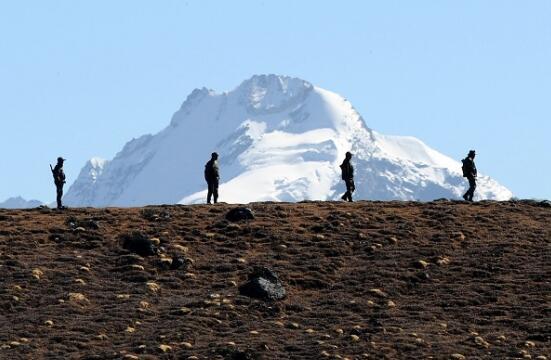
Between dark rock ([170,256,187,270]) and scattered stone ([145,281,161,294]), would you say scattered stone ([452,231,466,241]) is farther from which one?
scattered stone ([145,281,161,294])

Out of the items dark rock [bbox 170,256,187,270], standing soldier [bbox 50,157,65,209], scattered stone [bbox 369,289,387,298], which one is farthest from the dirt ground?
standing soldier [bbox 50,157,65,209]

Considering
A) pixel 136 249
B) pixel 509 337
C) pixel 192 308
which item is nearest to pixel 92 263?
pixel 136 249

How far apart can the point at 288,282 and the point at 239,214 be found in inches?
301

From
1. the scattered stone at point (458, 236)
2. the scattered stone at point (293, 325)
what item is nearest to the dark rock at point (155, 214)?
the scattered stone at point (458, 236)

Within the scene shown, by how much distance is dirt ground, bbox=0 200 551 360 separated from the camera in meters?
49.6

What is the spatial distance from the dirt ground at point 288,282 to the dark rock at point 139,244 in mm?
308

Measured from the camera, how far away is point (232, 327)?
5162 cm

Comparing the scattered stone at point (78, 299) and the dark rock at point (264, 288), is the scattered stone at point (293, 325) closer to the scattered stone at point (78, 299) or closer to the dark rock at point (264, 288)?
the dark rock at point (264, 288)

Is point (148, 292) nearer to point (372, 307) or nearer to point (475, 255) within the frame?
point (372, 307)

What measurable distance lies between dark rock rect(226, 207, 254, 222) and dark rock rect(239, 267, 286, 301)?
7.98m

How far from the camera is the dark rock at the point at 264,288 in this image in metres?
54.4

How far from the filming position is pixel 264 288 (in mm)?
54469

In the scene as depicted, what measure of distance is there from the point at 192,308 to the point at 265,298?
2629 mm

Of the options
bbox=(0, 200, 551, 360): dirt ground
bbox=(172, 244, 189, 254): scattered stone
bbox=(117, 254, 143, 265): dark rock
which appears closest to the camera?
bbox=(0, 200, 551, 360): dirt ground
